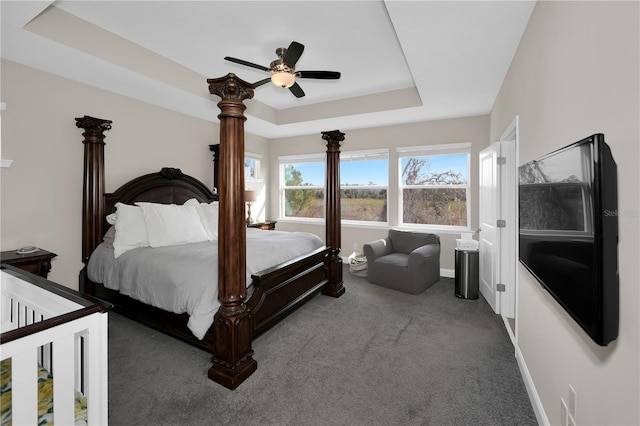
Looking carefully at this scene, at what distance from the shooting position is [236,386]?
2.09 m

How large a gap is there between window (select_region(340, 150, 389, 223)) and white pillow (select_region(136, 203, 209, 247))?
9.33 feet

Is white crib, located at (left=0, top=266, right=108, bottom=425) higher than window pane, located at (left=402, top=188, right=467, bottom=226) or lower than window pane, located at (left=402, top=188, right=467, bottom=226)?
lower

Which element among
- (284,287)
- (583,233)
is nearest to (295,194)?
(284,287)

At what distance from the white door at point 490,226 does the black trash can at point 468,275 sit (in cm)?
9

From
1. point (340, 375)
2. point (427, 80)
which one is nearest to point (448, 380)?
point (340, 375)

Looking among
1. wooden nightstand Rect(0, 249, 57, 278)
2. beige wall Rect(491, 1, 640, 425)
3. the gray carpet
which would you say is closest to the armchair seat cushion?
the gray carpet

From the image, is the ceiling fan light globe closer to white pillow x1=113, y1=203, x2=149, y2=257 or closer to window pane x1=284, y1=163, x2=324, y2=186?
white pillow x1=113, y1=203, x2=149, y2=257

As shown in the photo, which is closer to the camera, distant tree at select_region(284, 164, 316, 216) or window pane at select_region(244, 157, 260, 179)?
window pane at select_region(244, 157, 260, 179)

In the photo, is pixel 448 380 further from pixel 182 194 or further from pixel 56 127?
pixel 56 127

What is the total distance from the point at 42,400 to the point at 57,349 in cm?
Answer: 31

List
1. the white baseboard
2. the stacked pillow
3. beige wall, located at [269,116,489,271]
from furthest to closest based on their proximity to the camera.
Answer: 1. beige wall, located at [269,116,489,271]
2. the stacked pillow
3. the white baseboard

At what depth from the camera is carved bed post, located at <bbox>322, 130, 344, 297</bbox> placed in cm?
390

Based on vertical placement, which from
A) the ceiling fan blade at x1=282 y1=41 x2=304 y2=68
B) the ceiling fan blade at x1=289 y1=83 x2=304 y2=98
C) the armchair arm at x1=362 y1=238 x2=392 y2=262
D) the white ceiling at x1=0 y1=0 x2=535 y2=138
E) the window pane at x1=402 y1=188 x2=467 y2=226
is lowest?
the armchair arm at x1=362 y1=238 x2=392 y2=262

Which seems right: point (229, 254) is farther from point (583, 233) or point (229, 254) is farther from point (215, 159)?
point (215, 159)
